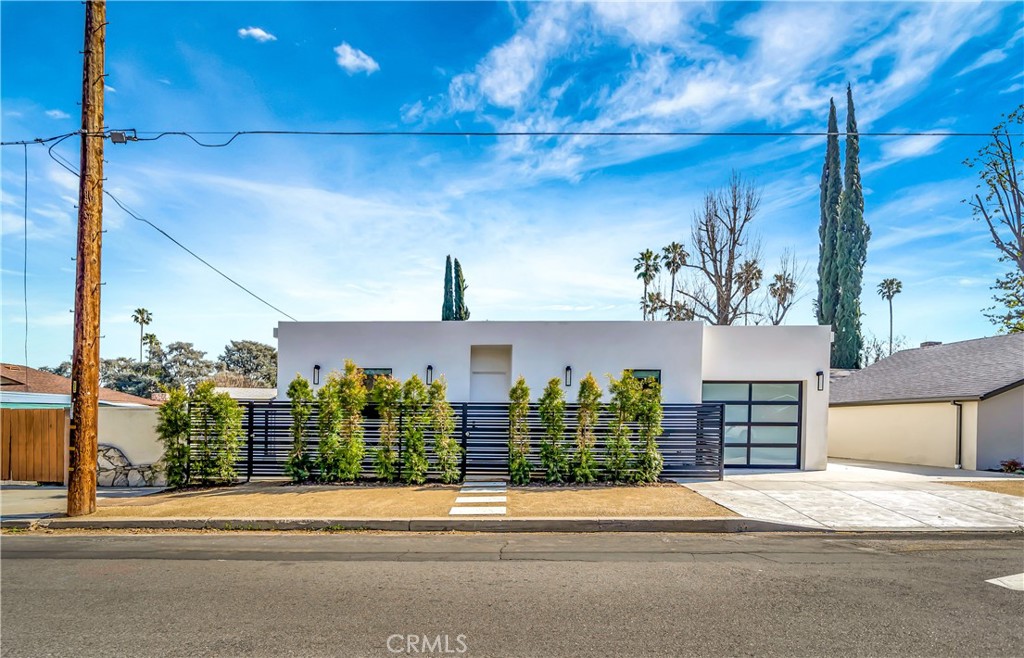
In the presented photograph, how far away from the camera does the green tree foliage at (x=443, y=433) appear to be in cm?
1087

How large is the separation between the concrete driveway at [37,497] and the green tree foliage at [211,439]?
2.69ft

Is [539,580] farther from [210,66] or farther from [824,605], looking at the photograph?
[210,66]

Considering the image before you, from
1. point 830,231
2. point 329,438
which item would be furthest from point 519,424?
point 830,231

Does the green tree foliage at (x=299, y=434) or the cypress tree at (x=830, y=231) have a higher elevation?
the cypress tree at (x=830, y=231)

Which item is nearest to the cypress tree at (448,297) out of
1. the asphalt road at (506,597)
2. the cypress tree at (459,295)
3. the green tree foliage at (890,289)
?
Answer: the cypress tree at (459,295)

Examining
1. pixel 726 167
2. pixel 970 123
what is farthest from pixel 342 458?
pixel 726 167

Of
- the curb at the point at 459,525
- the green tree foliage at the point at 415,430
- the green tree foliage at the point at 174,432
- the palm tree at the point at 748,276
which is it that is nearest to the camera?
the curb at the point at 459,525

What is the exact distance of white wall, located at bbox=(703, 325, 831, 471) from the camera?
1381cm

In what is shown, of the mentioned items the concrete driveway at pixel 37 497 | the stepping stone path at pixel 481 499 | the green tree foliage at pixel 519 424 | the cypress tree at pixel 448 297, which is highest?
the cypress tree at pixel 448 297

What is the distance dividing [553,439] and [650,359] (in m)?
4.05

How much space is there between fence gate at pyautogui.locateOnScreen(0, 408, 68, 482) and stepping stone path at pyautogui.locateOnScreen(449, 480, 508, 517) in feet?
26.6

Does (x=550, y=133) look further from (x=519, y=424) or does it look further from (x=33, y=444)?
(x=33, y=444)

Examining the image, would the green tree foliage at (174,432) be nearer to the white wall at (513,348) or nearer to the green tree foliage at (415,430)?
the white wall at (513,348)

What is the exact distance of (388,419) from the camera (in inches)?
432
